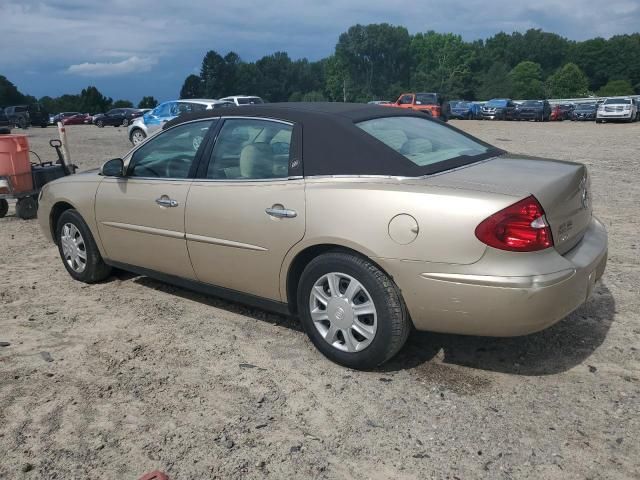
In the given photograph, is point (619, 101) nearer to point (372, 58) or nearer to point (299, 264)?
point (299, 264)

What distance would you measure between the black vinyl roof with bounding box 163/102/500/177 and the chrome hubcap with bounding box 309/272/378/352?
0.65 meters

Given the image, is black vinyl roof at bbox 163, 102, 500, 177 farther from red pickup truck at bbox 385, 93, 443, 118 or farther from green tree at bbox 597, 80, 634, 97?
green tree at bbox 597, 80, 634, 97

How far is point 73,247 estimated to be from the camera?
5.28 m

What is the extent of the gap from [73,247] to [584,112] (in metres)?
41.6

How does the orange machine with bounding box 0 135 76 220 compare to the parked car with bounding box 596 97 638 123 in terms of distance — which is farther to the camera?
the parked car with bounding box 596 97 638 123

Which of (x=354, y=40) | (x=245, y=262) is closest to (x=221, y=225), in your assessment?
(x=245, y=262)

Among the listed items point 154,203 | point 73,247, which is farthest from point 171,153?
point 73,247

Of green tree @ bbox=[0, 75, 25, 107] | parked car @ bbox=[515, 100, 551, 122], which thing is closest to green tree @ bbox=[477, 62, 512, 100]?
parked car @ bbox=[515, 100, 551, 122]

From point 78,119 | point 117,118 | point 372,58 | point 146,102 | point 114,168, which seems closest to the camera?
point 114,168

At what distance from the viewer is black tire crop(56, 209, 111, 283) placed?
201 inches

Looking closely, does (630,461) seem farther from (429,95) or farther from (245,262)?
(429,95)

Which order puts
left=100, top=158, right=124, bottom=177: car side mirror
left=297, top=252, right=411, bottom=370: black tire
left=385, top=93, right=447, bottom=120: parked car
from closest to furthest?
left=297, top=252, right=411, bottom=370: black tire, left=100, top=158, right=124, bottom=177: car side mirror, left=385, top=93, right=447, bottom=120: parked car

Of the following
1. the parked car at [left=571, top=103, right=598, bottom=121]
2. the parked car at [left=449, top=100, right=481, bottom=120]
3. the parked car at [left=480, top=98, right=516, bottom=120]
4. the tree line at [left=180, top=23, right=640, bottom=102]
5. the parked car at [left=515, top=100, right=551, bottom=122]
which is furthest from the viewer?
the tree line at [left=180, top=23, right=640, bottom=102]

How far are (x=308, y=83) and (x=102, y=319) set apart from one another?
144776 millimetres
